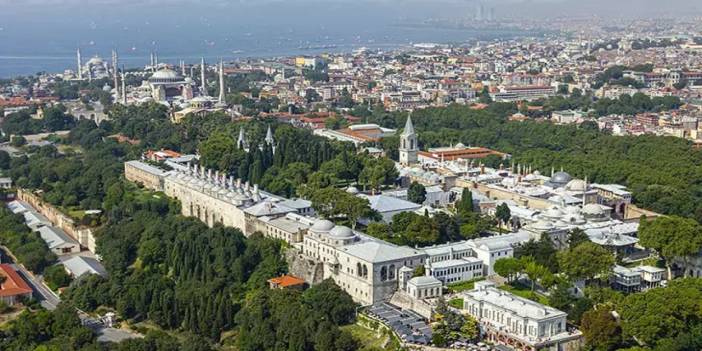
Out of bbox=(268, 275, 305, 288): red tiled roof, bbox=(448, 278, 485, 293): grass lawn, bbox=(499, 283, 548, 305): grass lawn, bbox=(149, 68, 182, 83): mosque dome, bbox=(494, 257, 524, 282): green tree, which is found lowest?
bbox=(268, 275, 305, 288): red tiled roof

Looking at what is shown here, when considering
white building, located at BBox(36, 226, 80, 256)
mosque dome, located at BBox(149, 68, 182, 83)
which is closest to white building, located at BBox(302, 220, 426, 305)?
white building, located at BBox(36, 226, 80, 256)

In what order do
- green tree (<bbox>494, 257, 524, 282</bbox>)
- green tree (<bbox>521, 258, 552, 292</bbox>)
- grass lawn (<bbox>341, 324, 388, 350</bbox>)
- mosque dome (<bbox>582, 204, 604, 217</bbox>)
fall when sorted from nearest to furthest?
grass lawn (<bbox>341, 324, 388, 350</bbox>)
green tree (<bbox>521, 258, 552, 292</bbox>)
green tree (<bbox>494, 257, 524, 282</bbox>)
mosque dome (<bbox>582, 204, 604, 217</bbox>)

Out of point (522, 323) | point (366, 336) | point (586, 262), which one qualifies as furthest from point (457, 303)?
point (586, 262)

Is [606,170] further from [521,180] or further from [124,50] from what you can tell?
[124,50]

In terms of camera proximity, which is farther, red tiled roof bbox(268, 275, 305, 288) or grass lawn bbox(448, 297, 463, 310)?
red tiled roof bbox(268, 275, 305, 288)

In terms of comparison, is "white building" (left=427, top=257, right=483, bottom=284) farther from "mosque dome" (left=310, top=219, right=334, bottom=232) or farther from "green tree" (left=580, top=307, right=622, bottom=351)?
"green tree" (left=580, top=307, right=622, bottom=351)

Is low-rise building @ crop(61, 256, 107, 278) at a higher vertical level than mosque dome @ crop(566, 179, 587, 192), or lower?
lower

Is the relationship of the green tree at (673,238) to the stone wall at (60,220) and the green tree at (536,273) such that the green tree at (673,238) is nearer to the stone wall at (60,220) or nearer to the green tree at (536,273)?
the green tree at (536,273)

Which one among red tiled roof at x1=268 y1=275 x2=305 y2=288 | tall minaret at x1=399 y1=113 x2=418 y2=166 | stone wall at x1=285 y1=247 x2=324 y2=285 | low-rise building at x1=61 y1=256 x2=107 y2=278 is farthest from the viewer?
tall minaret at x1=399 y1=113 x2=418 y2=166

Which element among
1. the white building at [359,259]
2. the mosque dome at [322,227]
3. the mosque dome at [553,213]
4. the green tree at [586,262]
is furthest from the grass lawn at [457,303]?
the mosque dome at [553,213]
